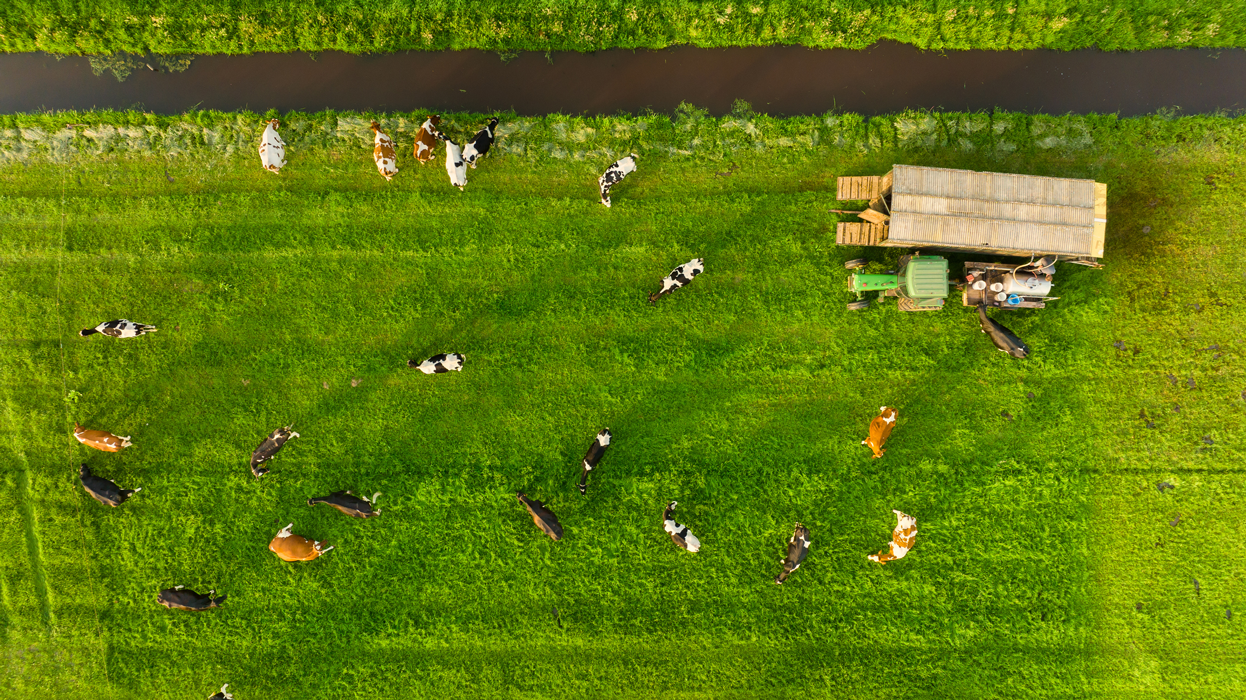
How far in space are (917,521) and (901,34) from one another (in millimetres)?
7854

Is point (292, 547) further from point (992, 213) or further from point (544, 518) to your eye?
point (992, 213)

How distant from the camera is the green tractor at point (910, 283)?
8828 millimetres

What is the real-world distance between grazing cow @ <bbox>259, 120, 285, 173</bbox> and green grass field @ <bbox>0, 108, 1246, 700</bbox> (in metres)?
0.28

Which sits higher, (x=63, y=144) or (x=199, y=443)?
(x=63, y=144)

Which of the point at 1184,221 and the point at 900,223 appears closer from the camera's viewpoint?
the point at 900,223

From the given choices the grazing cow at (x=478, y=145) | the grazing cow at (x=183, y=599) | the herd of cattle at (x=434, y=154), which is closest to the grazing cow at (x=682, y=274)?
the herd of cattle at (x=434, y=154)

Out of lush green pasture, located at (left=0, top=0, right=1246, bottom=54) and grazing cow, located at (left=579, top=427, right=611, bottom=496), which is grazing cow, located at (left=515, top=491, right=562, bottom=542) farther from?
lush green pasture, located at (left=0, top=0, right=1246, bottom=54)

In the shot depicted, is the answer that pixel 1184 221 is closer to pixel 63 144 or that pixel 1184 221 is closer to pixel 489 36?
pixel 489 36

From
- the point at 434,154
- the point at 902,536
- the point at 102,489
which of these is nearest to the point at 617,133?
the point at 434,154

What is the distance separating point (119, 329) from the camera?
9.22 metres

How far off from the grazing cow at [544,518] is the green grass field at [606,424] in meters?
0.35

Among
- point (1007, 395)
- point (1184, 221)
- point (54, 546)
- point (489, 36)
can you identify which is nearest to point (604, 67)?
point (489, 36)

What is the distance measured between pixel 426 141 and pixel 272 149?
2.42 meters

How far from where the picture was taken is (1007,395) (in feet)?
31.3
